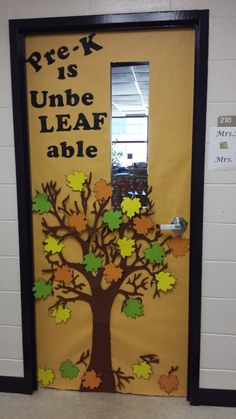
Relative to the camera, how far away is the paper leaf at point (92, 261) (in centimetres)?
179

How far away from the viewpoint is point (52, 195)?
1795 mm

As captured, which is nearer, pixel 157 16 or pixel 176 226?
pixel 157 16

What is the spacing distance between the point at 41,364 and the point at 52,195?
0.99 m

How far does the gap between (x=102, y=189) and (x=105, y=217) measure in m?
0.15

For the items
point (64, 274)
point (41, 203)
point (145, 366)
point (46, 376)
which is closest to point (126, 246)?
point (64, 274)

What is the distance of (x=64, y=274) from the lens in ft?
5.99

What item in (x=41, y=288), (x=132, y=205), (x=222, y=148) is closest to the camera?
(x=222, y=148)

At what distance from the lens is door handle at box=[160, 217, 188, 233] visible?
5.62ft

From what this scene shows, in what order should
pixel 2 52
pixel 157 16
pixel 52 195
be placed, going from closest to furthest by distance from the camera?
pixel 157 16
pixel 2 52
pixel 52 195

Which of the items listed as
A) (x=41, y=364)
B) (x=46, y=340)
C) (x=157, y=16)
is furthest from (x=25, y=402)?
(x=157, y=16)

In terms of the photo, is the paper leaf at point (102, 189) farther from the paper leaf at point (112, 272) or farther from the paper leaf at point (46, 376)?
the paper leaf at point (46, 376)

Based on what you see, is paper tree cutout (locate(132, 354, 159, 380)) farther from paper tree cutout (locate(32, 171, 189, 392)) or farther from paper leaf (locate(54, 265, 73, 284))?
paper leaf (locate(54, 265, 73, 284))

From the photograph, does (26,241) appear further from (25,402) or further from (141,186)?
(25,402)

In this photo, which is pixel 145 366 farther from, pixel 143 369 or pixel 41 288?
pixel 41 288
